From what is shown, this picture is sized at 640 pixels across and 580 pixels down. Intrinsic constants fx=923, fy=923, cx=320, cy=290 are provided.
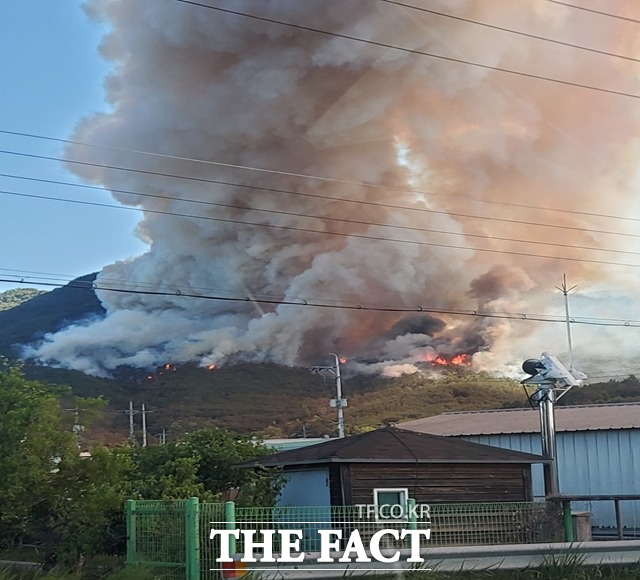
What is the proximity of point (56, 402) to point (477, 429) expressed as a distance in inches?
776

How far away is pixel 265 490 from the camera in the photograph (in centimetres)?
2078

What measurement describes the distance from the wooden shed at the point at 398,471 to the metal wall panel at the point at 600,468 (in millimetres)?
5336

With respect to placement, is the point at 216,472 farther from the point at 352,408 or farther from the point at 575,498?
the point at 352,408

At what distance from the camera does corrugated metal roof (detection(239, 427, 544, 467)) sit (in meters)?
20.5

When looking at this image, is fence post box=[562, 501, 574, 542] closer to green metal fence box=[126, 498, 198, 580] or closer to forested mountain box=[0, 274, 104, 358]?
green metal fence box=[126, 498, 198, 580]

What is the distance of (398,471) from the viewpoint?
2114 cm

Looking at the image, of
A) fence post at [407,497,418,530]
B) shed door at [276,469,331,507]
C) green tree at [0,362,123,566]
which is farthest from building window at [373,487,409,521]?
green tree at [0,362,123,566]

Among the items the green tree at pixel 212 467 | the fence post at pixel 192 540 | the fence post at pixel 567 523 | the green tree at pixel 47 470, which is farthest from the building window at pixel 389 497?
the fence post at pixel 192 540

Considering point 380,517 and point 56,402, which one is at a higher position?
point 56,402

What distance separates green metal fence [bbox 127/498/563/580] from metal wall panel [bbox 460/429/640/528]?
28.6 ft

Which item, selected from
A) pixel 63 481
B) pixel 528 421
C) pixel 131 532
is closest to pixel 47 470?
pixel 63 481

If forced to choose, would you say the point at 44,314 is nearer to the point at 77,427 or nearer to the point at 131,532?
the point at 77,427

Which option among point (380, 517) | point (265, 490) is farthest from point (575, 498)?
point (265, 490)

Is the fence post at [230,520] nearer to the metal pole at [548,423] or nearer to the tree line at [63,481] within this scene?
the tree line at [63,481]
